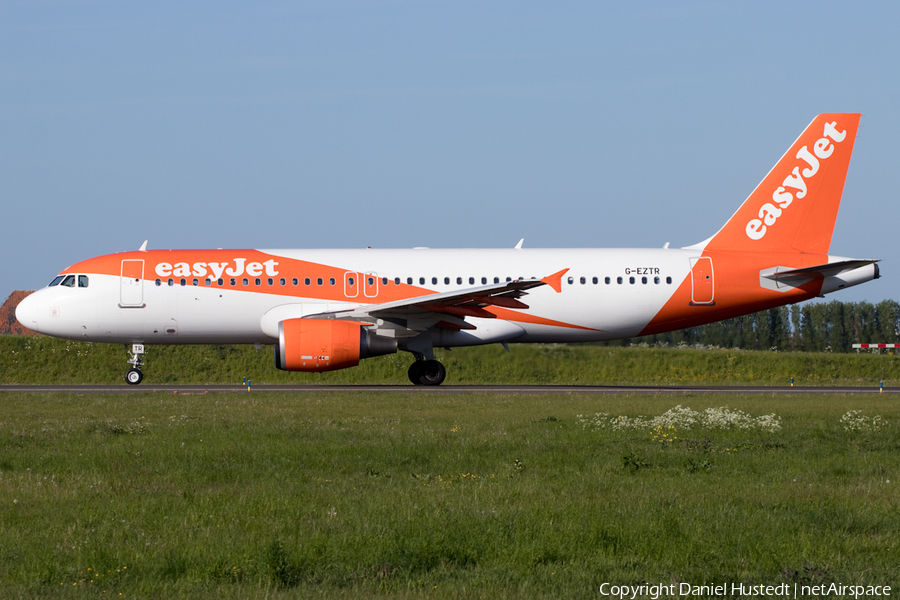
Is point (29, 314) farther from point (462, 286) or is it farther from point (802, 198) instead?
point (802, 198)

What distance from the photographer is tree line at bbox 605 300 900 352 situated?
38.1 metres

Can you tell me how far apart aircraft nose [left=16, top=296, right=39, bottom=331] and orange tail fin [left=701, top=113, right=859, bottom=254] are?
1879 centimetres

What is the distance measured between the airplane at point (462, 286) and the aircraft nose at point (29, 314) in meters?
0.05

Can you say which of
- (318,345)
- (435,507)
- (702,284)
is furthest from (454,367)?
(435,507)

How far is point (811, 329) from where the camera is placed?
45.5 metres

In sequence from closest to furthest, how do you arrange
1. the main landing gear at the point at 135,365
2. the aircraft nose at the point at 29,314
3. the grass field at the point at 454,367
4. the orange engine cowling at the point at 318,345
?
the orange engine cowling at the point at 318,345
the aircraft nose at the point at 29,314
the main landing gear at the point at 135,365
the grass field at the point at 454,367

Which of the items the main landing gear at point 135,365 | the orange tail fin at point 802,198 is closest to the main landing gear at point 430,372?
the main landing gear at point 135,365

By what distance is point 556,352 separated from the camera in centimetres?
2638

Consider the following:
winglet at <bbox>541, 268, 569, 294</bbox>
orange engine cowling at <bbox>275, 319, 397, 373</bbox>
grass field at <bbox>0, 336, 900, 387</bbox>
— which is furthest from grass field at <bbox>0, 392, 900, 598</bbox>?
grass field at <bbox>0, 336, 900, 387</bbox>

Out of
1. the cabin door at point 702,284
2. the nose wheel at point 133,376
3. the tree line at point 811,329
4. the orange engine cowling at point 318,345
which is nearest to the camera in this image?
the orange engine cowling at point 318,345

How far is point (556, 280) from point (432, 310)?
3.63 m

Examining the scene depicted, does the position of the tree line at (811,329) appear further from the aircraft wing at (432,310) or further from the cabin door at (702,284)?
the aircraft wing at (432,310)

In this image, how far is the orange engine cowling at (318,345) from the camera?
22.2 metres

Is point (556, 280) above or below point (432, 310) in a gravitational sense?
above
